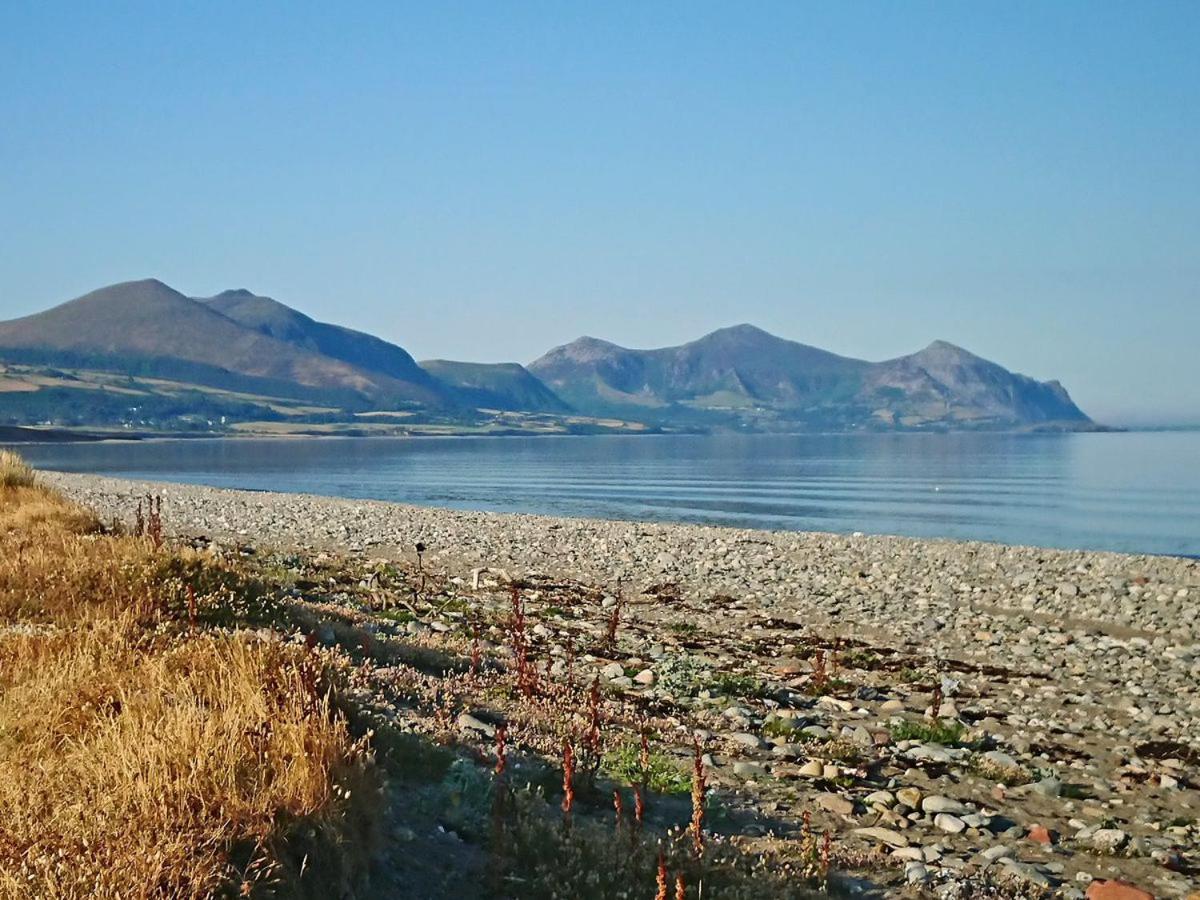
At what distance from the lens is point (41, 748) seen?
6051 mm

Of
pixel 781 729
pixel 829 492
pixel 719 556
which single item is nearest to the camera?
pixel 781 729

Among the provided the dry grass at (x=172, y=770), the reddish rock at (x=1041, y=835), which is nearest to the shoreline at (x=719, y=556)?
the reddish rock at (x=1041, y=835)

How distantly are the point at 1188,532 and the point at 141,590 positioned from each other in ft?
160

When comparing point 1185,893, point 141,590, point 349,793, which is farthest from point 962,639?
point 349,793

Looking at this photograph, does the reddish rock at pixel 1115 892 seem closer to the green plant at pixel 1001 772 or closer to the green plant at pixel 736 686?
the green plant at pixel 1001 772

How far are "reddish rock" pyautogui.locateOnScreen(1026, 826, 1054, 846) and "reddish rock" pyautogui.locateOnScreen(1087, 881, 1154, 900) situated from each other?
95 cm

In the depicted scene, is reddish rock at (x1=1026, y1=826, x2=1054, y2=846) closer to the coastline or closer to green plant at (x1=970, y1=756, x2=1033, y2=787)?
the coastline

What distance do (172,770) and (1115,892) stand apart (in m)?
6.61

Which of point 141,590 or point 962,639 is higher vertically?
point 141,590

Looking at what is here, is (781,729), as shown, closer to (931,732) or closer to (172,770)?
(931,732)

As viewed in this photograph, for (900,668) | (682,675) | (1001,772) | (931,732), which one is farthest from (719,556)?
(1001,772)

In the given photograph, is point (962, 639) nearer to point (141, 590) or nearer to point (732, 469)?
point (141, 590)

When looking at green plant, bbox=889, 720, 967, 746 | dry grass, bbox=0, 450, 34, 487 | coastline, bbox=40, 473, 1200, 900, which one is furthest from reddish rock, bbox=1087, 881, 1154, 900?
dry grass, bbox=0, 450, 34, 487

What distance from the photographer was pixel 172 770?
5.45 m
